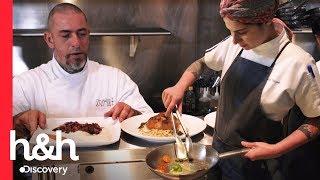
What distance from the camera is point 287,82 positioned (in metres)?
1.34

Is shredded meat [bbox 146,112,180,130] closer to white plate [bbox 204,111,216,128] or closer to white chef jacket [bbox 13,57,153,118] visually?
white plate [bbox 204,111,216,128]

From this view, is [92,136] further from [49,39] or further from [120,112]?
[49,39]

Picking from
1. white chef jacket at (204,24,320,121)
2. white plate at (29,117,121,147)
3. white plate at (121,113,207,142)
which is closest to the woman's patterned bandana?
white chef jacket at (204,24,320,121)

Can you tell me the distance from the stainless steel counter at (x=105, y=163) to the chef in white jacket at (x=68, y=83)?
54 cm

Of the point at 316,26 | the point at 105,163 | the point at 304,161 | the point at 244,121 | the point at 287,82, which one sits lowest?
the point at 304,161

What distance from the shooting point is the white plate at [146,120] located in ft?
5.25

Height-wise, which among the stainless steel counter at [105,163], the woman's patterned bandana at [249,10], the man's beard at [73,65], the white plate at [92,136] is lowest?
the stainless steel counter at [105,163]

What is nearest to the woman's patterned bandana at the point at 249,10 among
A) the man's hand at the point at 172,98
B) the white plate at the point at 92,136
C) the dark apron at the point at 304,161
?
the man's hand at the point at 172,98

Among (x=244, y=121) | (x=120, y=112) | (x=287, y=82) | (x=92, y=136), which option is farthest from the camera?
(x=120, y=112)

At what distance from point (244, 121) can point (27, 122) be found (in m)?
0.98

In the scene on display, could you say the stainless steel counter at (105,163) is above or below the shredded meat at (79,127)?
below

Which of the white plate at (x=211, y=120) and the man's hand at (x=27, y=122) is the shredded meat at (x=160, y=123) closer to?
the white plate at (x=211, y=120)

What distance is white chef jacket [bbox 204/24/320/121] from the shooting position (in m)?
1.34

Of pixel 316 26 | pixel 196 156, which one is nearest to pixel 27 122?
pixel 196 156
